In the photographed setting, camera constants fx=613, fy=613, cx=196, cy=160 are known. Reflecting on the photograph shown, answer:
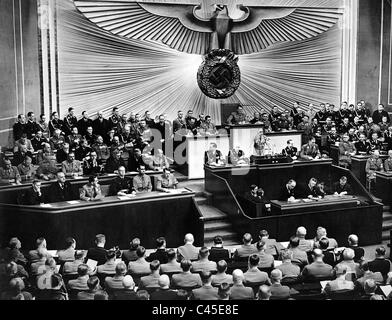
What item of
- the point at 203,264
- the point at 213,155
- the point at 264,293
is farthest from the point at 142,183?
the point at 264,293

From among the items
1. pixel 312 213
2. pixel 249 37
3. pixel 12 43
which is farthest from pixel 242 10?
pixel 312 213

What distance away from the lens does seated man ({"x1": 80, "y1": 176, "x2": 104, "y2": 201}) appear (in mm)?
10934

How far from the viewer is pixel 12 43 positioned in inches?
541

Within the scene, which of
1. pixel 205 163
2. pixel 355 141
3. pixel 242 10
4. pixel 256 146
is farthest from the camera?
pixel 242 10

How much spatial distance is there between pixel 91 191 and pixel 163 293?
14.7 ft

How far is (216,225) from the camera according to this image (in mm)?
11812

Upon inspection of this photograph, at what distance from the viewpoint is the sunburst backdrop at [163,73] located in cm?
1592

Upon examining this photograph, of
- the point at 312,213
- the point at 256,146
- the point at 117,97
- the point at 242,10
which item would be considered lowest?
the point at 312,213

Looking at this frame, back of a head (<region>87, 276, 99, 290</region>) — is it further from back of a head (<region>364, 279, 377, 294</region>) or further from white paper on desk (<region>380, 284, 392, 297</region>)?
white paper on desk (<region>380, 284, 392, 297</region>)

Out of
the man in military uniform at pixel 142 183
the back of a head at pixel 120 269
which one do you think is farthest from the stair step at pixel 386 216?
the back of a head at pixel 120 269

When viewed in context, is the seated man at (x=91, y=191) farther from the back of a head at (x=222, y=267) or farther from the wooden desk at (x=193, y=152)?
the back of a head at (x=222, y=267)
